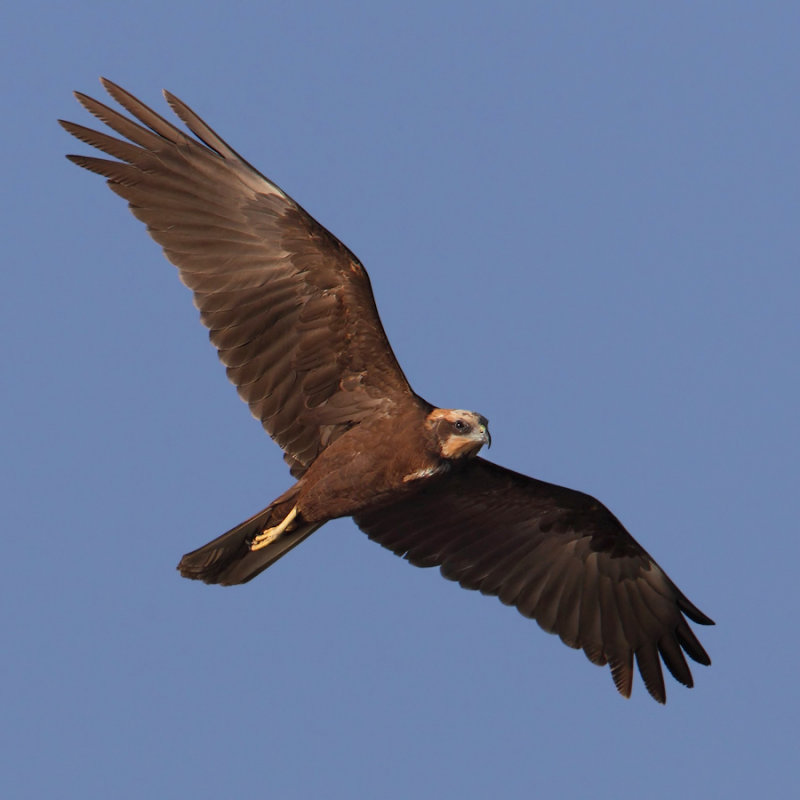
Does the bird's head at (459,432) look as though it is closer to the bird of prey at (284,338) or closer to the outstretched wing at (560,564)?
the bird of prey at (284,338)

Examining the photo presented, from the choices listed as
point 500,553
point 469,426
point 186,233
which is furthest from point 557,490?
point 186,233

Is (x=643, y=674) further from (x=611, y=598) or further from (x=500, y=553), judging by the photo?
(x=500, y=553)

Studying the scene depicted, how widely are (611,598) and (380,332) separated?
3380 millimetres

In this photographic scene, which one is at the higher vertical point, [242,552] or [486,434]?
[486,434]

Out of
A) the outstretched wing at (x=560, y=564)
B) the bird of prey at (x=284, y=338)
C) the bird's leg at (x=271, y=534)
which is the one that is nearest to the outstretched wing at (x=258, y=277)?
the bird of prey at (x=284, y=338)

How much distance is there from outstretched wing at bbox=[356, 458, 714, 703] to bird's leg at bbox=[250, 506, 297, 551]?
1.13m

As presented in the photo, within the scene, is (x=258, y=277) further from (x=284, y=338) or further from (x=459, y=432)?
(x=459, y=432)

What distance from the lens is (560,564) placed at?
1396 centimetres

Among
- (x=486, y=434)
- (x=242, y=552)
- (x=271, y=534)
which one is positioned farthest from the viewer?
(x=242, y=552)

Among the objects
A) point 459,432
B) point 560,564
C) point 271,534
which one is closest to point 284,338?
point 271,534

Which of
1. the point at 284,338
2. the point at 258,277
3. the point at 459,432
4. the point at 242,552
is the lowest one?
the point at 242,552

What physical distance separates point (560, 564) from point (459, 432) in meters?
2.49

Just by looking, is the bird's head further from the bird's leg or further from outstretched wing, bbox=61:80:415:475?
the bird's leg

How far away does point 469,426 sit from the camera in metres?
12.0
